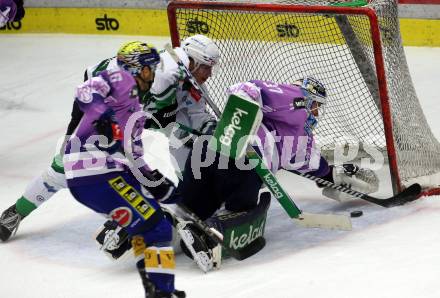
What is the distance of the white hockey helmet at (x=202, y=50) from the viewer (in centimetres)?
516

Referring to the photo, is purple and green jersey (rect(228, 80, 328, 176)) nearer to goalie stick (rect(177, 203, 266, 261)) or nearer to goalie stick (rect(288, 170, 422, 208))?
goalie stick (rect(288, 170, 422, 208))

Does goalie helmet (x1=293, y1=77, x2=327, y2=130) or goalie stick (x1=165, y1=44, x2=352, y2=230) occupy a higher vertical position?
goalie helmet (x1=293, y1=77, x2=327, y2=130)

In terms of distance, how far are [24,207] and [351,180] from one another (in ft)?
5.43

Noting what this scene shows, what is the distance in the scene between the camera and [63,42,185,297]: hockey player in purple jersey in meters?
4.17

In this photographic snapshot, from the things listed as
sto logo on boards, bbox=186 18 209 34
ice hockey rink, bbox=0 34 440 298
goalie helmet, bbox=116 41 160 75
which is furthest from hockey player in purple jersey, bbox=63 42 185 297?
sto logo on boards, bbox=186 18 209 34

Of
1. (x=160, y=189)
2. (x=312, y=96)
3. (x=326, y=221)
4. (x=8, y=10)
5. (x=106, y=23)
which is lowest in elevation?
(x=106, y=23)

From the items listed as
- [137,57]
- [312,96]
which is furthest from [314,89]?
[137,57]

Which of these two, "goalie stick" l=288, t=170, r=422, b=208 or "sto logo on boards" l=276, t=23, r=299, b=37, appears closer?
"goalie stick" l=288, t=170, r=422, b=208

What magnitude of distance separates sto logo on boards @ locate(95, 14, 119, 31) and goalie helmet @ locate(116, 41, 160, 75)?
4.56 m

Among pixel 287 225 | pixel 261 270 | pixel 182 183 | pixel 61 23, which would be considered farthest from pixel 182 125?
pixel 61 23

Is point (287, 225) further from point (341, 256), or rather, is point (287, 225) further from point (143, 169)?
point (143, 169)

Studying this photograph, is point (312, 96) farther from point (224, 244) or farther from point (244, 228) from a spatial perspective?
point (224, 244)

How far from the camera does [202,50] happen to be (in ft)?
16.9

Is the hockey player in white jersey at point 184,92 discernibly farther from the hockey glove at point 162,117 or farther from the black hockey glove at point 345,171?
the black hockey glove at point 345,171
